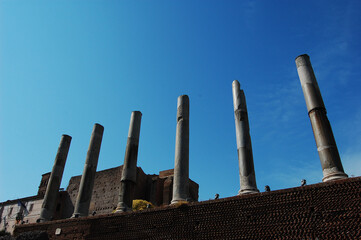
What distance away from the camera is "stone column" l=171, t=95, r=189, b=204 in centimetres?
1153

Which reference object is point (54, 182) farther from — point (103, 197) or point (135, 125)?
point (103, 197)

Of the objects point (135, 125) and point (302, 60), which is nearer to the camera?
point (302, 60)

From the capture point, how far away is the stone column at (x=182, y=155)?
11.5m

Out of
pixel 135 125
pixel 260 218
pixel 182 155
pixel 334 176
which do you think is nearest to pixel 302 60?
pixel 334 176

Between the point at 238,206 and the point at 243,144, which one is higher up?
the point at 243,144

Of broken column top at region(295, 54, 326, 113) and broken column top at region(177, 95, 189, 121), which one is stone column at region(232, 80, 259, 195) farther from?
broken column top at region(295, 54, 326, 113)

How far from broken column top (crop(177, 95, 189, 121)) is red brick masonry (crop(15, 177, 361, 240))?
442cm

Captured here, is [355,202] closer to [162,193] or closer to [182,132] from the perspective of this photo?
[182,132]

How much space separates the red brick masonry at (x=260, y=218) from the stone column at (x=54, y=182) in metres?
4.50

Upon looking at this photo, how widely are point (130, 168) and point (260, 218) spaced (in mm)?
6656

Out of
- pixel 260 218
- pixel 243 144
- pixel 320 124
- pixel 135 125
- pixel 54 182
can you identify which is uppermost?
pixel 135 125

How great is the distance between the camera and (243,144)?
37.4 feet

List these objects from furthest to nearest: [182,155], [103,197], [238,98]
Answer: [103,197] → [238,98] → [182,155]

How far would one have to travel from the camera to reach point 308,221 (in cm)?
805
